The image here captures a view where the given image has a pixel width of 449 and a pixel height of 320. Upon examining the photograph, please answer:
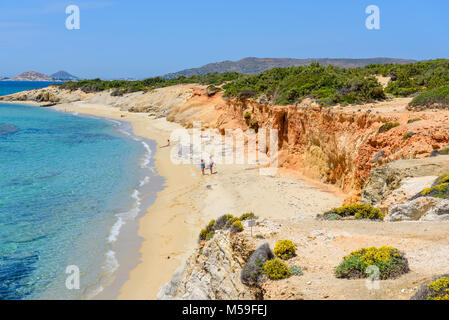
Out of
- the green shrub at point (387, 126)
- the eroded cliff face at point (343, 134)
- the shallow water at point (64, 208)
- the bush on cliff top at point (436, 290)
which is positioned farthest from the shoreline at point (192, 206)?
the bush on cliff top at point (436, 290)

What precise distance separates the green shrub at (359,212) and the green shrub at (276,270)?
438cm

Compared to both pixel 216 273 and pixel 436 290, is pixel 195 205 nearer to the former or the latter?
pixel 216 273

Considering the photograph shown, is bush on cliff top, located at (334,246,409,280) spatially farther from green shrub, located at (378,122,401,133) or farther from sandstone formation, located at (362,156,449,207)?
green shrub, located at (378,122,401,133)

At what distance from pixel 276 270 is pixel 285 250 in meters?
0.86

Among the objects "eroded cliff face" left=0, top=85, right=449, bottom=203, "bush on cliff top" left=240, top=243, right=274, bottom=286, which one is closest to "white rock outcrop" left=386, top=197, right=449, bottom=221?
"eroded cliff face" left=0, top=85, right=449, bottom=203

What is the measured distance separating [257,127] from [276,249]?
24.5m

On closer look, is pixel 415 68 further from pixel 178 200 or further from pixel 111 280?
pixel 111 280

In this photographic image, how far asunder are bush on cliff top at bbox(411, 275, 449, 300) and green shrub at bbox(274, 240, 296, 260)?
9.23 feet

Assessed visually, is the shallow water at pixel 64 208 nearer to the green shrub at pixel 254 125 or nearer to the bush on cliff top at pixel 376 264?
the bush on cliff top at pixel 376 264

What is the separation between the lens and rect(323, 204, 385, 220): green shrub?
10430 mm

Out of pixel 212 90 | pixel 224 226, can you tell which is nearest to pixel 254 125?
pixel 212 90

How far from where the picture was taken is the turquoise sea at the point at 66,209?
1257cm

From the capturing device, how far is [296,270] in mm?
7035
